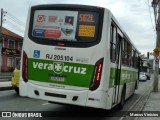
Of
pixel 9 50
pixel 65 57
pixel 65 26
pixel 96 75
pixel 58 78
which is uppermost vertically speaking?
pixel 9 50

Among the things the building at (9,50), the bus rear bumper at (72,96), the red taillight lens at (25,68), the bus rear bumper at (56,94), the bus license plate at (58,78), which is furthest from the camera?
the building at (9,50)

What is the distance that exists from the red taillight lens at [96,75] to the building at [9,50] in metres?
54.7

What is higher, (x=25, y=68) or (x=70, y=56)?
(x=70, y=56)

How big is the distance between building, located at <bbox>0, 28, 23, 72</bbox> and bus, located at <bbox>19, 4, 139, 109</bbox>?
2111 inches

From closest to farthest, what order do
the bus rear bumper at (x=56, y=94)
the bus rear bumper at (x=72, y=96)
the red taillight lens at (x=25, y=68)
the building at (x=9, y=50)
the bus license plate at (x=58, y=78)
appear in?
1. the bus rear bumper at (x=72, y=96)
2. the bus rear bumper at (x=56, y=94)
3. the bus license plate at (x=58, y=78)
4. the red taillight lens at (x=25, y=68)
5. the building at (x=9, y=50)

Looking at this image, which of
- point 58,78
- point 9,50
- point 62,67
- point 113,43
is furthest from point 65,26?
point 9,50

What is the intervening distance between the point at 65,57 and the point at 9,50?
189 feet

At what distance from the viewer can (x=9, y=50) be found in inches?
2601

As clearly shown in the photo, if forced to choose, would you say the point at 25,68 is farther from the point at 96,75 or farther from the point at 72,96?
the point at 96,75

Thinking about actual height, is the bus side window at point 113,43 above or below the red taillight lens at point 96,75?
above

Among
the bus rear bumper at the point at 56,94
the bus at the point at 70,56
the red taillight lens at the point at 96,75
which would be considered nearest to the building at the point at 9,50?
the bus at the point at 70,56

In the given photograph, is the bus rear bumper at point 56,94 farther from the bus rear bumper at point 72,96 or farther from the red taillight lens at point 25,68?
the red taillight lens at point 25,68

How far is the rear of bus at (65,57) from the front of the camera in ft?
31.6

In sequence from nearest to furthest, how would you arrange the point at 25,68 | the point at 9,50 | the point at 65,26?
the point at 65,26 < the point at 25,68 < the point at 9,50
